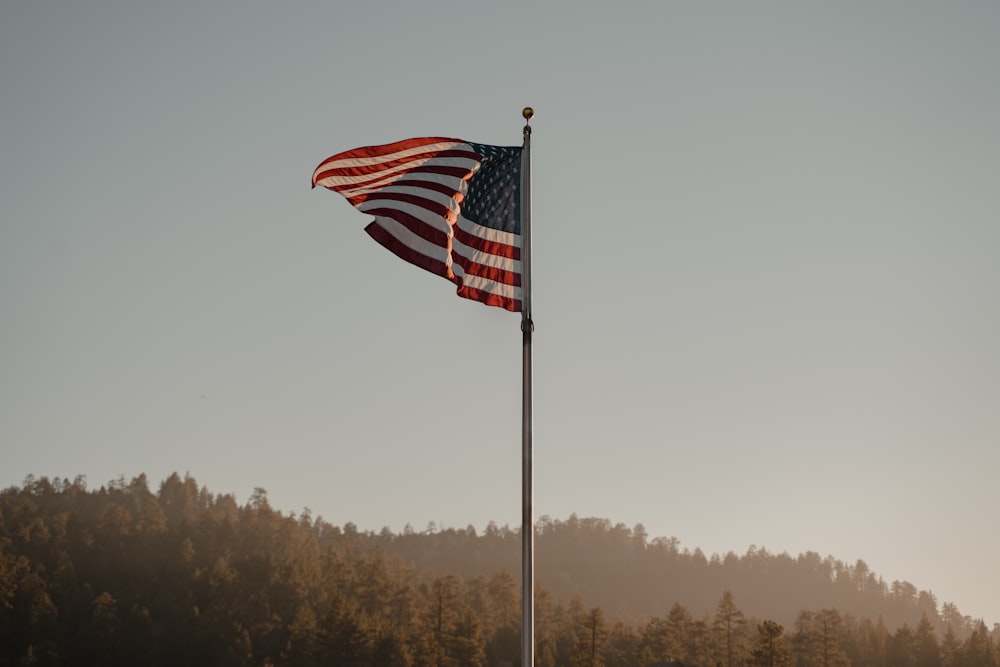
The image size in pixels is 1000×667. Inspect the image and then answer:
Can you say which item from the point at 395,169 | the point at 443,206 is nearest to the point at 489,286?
the point at 443,206

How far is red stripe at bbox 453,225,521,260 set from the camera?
64.8ft

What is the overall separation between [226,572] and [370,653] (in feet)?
162

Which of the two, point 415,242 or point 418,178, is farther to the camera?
point 418,178

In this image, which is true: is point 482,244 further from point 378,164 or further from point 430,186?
point 378,164

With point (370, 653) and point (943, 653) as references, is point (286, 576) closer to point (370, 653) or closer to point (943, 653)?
point (370, 653)

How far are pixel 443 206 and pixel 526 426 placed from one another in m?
3.88

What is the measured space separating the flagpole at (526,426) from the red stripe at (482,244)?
0.33m

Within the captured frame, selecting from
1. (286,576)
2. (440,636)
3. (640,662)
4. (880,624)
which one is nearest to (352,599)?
(286,576)

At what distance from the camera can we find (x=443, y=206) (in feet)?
64.7

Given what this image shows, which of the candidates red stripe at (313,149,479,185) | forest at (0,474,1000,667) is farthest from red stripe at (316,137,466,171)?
forest at (0,474,1000,667)

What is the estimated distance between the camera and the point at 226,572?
183 meters

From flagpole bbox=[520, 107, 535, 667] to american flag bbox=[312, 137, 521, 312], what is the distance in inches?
17.0

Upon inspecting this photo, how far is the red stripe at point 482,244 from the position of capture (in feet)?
64.8

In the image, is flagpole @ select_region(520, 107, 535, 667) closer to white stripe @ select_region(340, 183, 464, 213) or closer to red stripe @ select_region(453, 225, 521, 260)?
red stripe @ select_region(453, 225, 521, 260)
